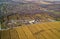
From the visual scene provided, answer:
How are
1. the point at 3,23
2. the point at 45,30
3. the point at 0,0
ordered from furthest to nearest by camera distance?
the point at 0,0, the point at 3,23, the point at 45,30

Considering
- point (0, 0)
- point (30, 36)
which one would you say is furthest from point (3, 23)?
point (0, 0)

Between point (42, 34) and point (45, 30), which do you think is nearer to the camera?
point (42, 34)

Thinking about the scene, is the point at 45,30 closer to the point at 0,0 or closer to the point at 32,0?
the point at 32,0

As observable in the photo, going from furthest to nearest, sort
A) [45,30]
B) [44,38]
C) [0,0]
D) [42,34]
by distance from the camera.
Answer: [0,0]
[45,30]
[42,34]
[44,38]

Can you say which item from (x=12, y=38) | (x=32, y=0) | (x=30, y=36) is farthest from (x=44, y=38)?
(x=32, y=0)

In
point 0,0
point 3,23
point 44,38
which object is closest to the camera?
point 44,38

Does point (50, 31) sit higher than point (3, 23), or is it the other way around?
point (50, 31)

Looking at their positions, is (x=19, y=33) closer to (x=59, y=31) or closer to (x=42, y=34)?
(x=42, y=34)

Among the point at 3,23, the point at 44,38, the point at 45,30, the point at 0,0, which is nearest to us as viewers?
the point at 44,38

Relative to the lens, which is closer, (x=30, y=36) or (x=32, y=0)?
(x=30, y=36)
